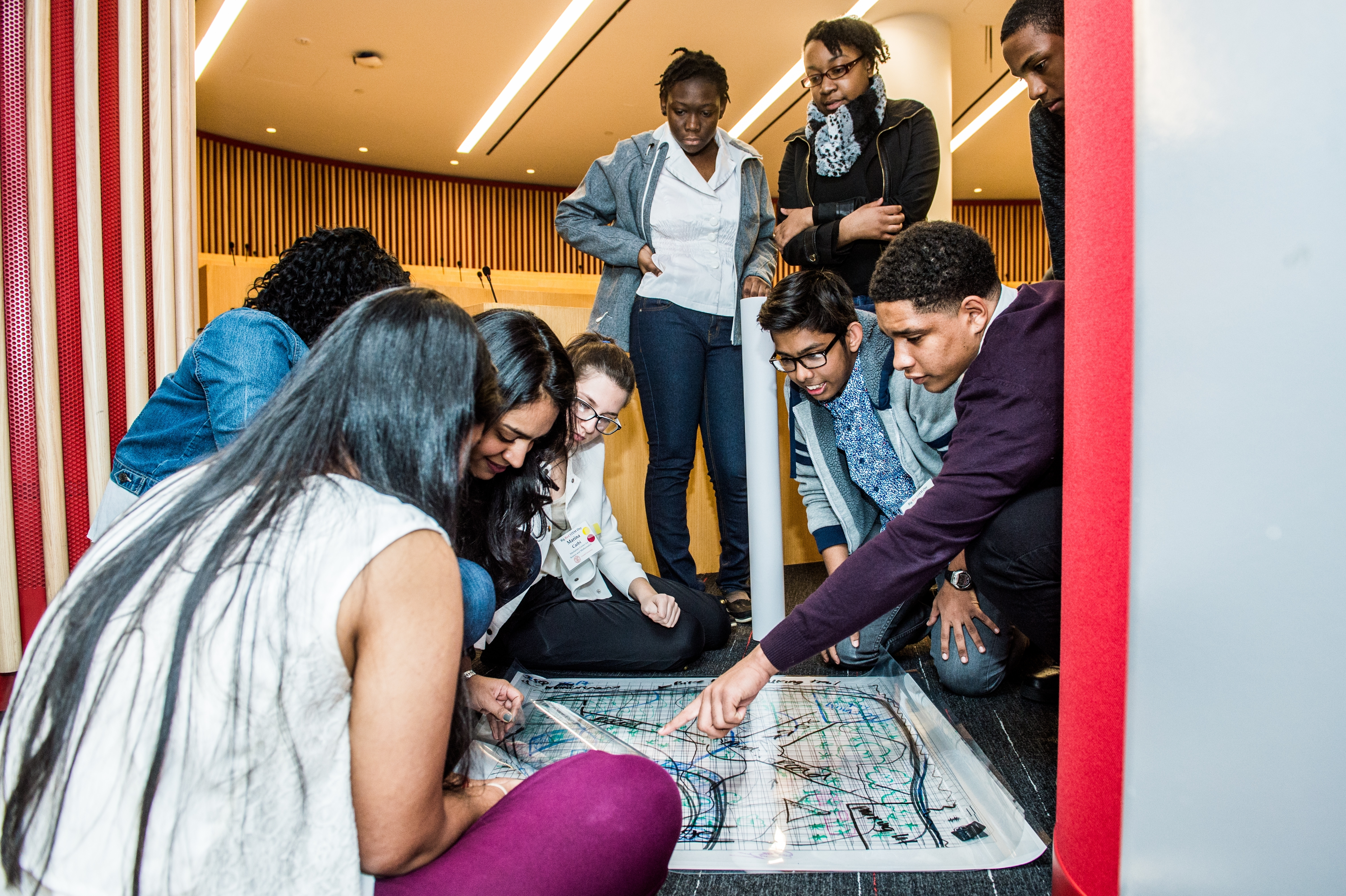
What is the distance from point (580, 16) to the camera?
4.86 meters

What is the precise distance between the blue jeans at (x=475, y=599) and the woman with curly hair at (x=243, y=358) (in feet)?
1.30

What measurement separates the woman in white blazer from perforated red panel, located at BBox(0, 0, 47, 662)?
110 centimetres

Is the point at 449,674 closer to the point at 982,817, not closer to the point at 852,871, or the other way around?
the point at 852,871

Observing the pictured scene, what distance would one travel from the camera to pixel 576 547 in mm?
1952

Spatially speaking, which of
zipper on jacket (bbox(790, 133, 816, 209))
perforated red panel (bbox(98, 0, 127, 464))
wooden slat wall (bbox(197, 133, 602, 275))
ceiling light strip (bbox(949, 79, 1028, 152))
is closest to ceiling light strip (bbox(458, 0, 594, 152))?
wooden slat wall (bbox(197, 133, 602, 275))

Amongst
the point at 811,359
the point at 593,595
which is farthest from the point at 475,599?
the point at 811,359

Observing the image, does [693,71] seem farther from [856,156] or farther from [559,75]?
[559,75]

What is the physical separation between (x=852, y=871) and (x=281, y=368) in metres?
1.06

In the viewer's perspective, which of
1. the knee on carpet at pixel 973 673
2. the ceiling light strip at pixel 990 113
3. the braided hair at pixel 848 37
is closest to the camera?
the knee on carpet at pixel 973 673

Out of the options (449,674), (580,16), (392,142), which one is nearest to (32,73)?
(449,674)

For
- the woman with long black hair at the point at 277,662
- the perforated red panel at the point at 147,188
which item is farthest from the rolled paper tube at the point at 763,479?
the perforated red panel at the point at 147,188

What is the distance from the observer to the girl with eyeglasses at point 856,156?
211cm

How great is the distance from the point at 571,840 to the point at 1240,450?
0.67 m

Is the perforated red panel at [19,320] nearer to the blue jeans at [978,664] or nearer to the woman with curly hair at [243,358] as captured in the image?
the woman with curly hair at [243,358]
